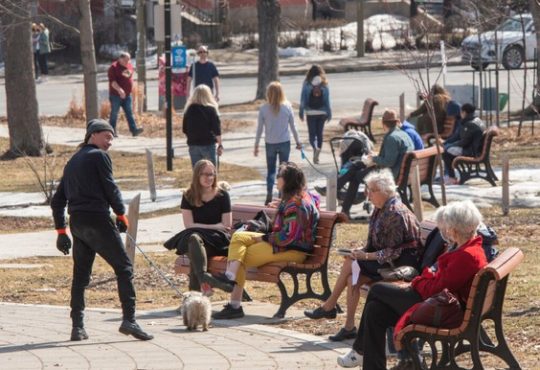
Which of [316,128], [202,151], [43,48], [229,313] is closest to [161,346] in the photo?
[229,313]

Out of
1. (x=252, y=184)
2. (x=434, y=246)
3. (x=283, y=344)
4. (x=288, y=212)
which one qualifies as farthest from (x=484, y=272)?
(x=252, y=184)

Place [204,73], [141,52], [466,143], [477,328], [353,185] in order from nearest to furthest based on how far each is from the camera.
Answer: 1. [477,328]
2. [353,185]
3. [466,143]
4. [204,73]
5. [141,52]

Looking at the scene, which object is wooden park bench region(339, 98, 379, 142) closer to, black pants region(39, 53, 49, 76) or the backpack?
the backpack

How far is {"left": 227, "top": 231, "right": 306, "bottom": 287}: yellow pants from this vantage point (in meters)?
10.6

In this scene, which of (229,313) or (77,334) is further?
(229,313)

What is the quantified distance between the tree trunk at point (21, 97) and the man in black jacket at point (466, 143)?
26.3 ft

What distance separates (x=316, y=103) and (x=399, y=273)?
1289cm

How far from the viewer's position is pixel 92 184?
31.3ft

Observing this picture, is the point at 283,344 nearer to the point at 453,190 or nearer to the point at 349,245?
the point at 349,245

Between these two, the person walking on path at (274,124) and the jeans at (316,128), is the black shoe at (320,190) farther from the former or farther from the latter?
the jeans at (316,128)

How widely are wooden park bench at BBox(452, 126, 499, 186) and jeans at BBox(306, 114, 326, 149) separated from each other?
336 centimetres

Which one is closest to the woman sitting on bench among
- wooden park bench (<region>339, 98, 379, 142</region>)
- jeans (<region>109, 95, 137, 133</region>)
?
wooden park bench (<region>339, 98, 379, 142</region>)

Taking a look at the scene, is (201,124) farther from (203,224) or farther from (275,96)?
(203,224)

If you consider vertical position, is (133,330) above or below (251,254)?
below
